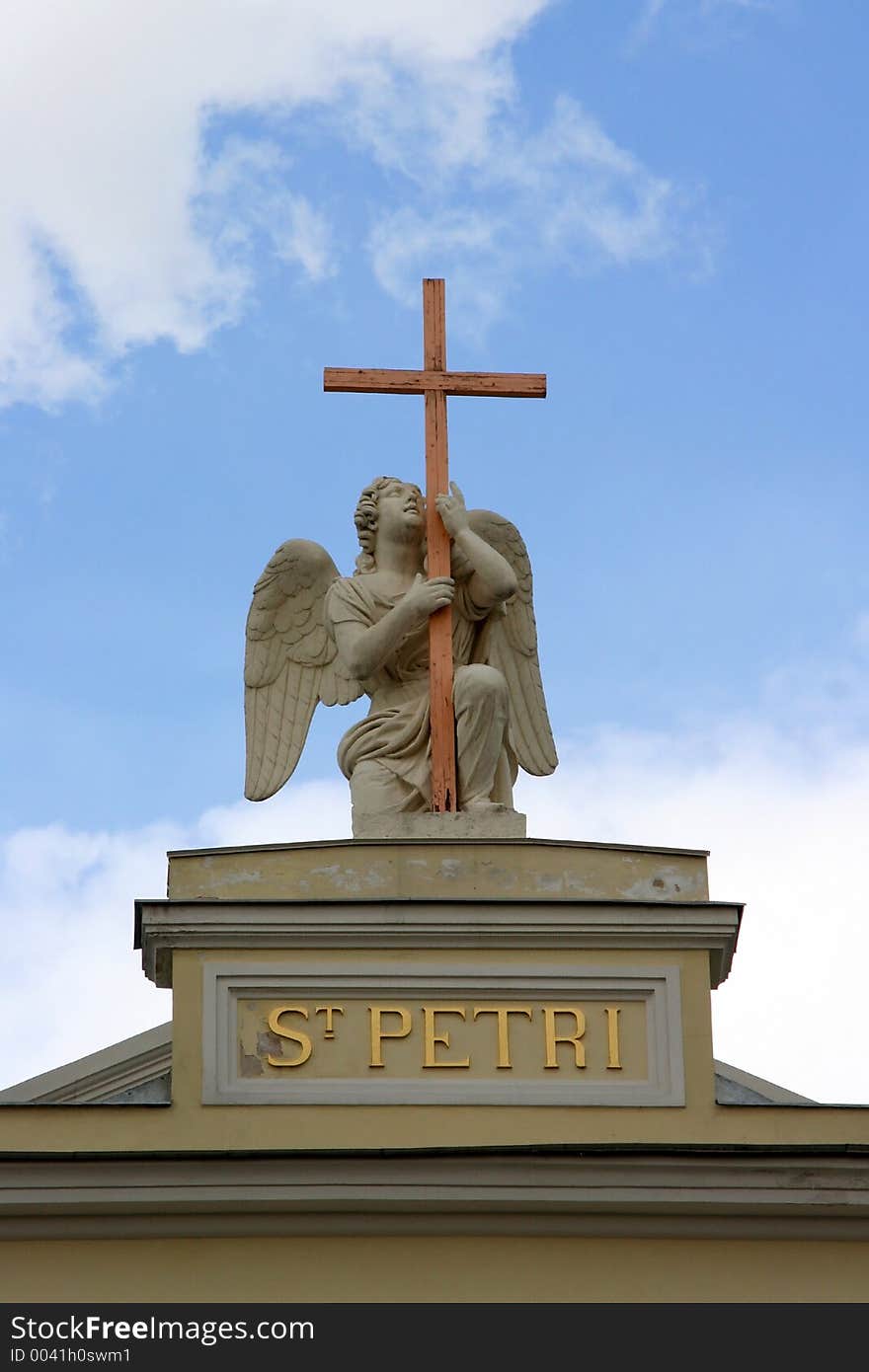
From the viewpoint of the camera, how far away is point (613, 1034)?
1488 cm

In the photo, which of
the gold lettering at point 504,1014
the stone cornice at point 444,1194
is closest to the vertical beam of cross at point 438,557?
the gold lettering at point 504,1014

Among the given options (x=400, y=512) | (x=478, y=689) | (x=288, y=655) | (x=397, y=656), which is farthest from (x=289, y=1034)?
(x=400, y=512)

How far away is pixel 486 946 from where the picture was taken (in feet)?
49.2

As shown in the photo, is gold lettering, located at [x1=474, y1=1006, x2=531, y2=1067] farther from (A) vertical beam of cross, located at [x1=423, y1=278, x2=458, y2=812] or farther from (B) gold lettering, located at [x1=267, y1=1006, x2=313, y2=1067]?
(A) vertical beam of cross, located at [x1=423, y1=278, x2=458, y2=812]

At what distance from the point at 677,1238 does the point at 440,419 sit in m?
4.36

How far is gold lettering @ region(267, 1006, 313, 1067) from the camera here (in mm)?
14750

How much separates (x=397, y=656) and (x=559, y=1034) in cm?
230

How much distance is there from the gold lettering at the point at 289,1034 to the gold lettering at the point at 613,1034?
1.35 m

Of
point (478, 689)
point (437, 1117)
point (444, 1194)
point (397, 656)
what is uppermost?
point (397, 656)

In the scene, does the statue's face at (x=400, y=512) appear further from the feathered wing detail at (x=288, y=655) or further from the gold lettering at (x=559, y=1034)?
the gold lettering at (x=559, y=1034)

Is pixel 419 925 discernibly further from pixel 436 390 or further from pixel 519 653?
pixel 436 390

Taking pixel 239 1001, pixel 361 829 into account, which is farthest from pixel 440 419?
pixel 239 1001
